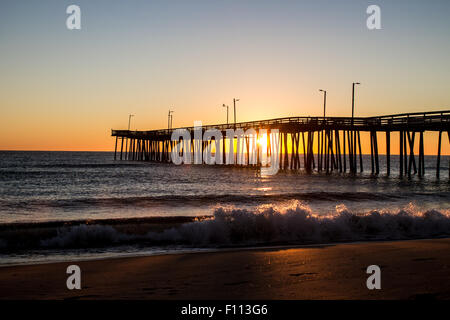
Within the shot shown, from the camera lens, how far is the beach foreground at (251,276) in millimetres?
5129

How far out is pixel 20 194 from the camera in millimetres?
22953

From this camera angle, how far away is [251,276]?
19.8 feet

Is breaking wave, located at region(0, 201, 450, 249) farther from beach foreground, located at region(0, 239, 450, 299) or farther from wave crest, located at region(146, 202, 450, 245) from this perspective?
beach foreground, located at region(0, 239, 450, 299)

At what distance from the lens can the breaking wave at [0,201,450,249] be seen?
10.4m

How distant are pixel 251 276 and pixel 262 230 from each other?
5.57 meters

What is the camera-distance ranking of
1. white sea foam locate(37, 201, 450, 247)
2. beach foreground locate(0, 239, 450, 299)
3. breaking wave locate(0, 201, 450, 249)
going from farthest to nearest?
1. white sea foam locate(37, 201, 450, 247)
2. breaking wave locate(0, 201, 450, 249)
3. beach foreground locate(0, 239, 450, 299)

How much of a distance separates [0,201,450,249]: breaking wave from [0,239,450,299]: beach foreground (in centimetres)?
253

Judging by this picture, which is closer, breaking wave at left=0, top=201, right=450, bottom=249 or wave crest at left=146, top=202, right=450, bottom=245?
breaking wave at left=0, top=201, right=450, bottom=249

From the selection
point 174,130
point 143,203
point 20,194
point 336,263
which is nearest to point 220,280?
point 336,263

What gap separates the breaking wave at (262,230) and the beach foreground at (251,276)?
253 centimetres

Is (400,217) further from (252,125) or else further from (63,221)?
(252,125)

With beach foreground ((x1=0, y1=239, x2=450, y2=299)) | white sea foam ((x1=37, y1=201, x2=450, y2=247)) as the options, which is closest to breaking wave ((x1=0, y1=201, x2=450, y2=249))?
white sea foam ((x1=37, y1=201, x2=450, y2=247))

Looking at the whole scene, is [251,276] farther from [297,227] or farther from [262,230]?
[297,227]
